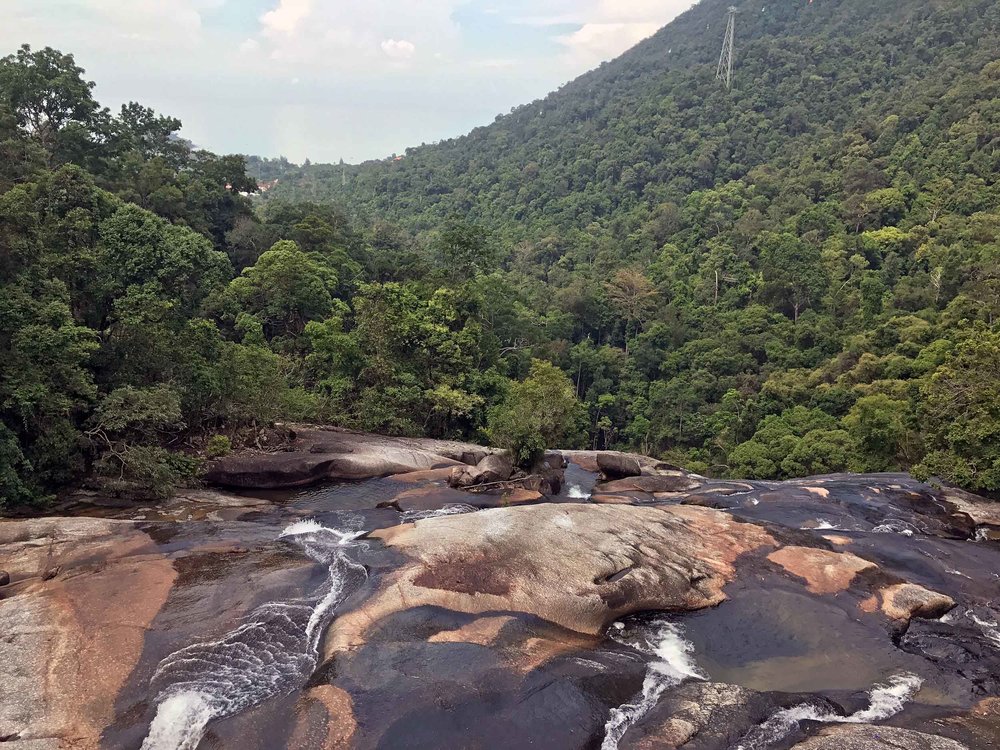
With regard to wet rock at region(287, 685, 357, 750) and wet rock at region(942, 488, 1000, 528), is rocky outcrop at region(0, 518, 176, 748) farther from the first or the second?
wet rock at region(942, 488, 1000, 528)

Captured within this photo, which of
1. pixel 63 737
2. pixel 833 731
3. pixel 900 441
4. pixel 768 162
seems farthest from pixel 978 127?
pixel 63 737

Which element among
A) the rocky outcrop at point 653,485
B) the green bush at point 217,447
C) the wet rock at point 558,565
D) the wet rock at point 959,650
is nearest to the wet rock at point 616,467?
the rocky outcrop at point 653,485

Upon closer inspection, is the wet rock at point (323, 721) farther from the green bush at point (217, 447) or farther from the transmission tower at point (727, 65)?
the transmission tower at point (727, 65)

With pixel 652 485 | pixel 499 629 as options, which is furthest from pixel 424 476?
pixel 499 629

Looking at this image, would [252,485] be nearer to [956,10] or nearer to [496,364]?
[496,364]

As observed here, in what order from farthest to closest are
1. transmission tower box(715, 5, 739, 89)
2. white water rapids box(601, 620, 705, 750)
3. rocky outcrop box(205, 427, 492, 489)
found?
transmission tower box(715, 5, 739, 89) < rocky outcrop box(205, 427, 492, 489) < white water rapids box(601, 620, 705, 750)

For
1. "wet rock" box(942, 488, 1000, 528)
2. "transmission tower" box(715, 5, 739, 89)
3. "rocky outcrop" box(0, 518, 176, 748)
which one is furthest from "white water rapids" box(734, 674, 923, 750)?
"transmission tower" box(715, 5, 739, 89)
